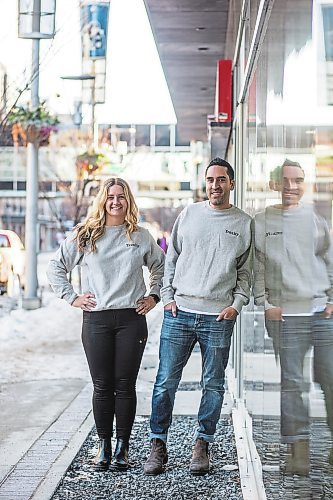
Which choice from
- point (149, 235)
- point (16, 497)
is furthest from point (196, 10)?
point (16, 497)

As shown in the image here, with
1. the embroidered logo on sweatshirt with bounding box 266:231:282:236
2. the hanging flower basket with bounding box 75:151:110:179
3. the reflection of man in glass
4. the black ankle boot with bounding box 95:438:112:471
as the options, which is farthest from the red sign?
the hanging flower basket with bounding box 75:151:110:179

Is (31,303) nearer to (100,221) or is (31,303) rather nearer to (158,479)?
(100,221)

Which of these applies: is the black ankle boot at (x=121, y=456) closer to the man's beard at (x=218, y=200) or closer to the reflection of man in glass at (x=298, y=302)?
the man's beard at (x=218, y=200)

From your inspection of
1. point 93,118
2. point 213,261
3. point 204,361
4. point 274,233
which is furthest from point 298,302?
point 93,118

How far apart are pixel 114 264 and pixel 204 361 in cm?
78

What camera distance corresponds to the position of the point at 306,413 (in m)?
2.65

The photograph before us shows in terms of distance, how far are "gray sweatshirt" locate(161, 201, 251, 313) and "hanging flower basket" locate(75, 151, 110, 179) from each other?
21.3 meters

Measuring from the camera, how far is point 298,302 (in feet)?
9.07

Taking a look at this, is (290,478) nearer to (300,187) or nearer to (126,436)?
(300,187)

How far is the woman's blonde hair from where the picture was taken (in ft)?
19.3

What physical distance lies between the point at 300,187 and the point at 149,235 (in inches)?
132

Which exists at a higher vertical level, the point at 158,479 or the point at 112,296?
the point at 112,296

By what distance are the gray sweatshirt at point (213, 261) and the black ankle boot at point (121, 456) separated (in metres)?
0.93

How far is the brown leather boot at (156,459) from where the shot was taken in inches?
228
